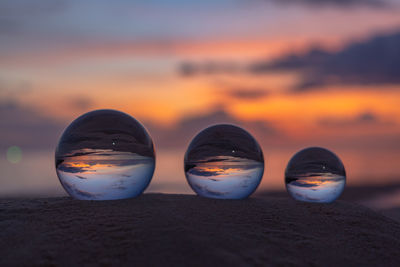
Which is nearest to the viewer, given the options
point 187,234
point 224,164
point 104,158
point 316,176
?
point 187,234

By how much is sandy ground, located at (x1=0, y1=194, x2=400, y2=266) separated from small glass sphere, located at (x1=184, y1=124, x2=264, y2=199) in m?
0.25

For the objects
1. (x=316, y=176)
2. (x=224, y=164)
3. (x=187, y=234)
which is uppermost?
(x=224, y=164)

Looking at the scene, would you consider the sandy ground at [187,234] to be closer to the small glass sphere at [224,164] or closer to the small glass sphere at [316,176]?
the small glass sphere at [224,164]

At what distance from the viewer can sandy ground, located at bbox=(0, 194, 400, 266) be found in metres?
3.51

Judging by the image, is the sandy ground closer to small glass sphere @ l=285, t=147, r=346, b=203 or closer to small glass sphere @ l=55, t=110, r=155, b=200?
small glass sphere @ l=55, t=110, r=155, b=200

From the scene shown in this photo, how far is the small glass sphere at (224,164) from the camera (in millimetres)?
5699

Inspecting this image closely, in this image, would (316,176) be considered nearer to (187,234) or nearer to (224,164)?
(224,164)

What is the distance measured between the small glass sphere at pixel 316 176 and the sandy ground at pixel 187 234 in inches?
26.2

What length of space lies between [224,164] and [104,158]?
1.87 m

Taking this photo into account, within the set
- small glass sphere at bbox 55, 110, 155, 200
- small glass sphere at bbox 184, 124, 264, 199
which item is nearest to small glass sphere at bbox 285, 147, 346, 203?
small glass sphere at bbox 184, 124, 264, 199

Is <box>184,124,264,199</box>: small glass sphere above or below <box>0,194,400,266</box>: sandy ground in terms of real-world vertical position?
above

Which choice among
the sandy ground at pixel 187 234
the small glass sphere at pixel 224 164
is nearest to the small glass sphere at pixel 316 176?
the sandy ground at pixel 187 234

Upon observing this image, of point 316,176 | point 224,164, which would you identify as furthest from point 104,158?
point 316,176

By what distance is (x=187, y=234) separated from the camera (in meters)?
3.90
